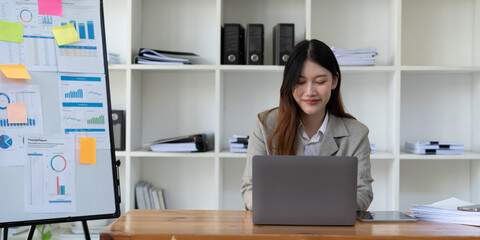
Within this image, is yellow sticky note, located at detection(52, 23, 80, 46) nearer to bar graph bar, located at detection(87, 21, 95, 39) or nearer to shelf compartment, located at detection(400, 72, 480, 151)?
bar graph bar, located at detection(87, 21, 95, 39)

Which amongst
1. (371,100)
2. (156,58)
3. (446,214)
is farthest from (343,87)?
(446,214)

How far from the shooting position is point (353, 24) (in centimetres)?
302

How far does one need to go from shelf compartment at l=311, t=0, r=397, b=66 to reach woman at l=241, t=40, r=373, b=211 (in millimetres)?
1043

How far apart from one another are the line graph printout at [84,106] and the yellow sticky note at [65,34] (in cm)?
12

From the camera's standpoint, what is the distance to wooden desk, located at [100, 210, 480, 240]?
1.22 meters

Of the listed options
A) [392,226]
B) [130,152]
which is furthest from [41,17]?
[392,226]

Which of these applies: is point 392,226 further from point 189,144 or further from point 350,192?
point 189,144

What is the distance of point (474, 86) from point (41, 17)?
240cm

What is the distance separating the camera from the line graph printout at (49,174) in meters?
1.69

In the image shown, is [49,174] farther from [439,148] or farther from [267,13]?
[439,148]

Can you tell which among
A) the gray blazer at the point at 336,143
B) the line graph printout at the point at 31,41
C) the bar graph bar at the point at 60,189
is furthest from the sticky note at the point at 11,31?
the gray blazer at the point at 336,143

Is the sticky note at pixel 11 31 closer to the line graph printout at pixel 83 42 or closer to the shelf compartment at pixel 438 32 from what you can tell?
the line graph printout at pixel 83 42

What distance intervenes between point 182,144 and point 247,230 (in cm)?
151

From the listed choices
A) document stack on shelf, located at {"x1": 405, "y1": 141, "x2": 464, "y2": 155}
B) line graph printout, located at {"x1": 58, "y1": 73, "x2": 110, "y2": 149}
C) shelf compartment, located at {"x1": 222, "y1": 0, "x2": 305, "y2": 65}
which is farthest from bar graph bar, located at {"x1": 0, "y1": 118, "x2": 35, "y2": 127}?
document stack on shelf, located at {"x1": 405, "y1": 141, "x2": 464, "y2": 155}
